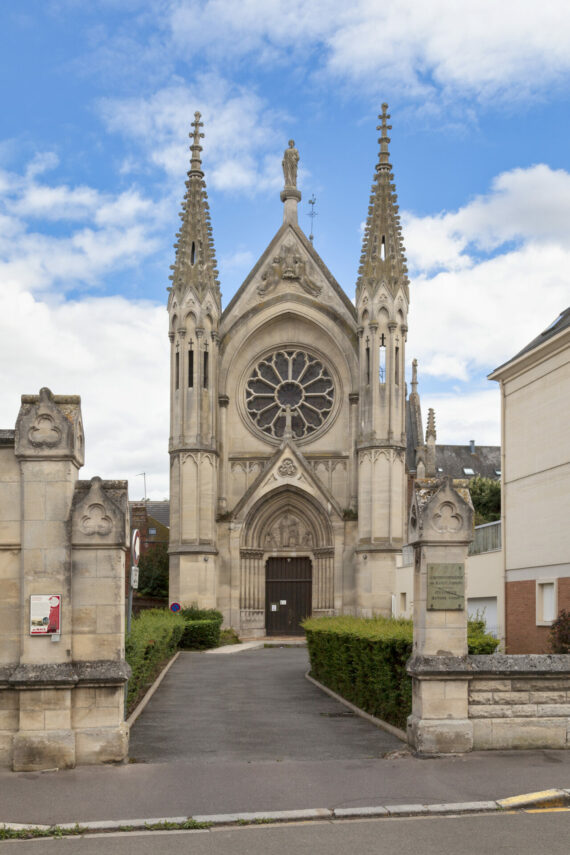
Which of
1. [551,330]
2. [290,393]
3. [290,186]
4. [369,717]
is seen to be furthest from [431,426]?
[369,717]

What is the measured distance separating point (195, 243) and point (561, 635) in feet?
82.7

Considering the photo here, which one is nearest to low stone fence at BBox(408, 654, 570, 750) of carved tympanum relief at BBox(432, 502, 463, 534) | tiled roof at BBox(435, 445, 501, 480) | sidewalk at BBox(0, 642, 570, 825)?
sidewalk at BBox(0, 642, 570, 825)

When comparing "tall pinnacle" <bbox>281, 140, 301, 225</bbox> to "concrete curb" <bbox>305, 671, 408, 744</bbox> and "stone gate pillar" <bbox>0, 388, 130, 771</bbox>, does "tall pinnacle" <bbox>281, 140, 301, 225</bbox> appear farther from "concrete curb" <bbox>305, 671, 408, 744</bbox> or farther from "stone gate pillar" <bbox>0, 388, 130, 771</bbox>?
"stone gate pillar" <bbox>0, 388, 130, 771</bbox>

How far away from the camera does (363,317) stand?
121 feet

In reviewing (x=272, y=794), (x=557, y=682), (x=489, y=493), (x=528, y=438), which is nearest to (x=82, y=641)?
(x=272, y=794)

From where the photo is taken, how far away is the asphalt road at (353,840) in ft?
24.1

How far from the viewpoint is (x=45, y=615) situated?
10438 millimetres

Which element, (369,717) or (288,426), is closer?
(369,717)

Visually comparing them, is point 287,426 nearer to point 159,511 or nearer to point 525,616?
point 525,616

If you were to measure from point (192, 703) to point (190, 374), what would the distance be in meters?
21.4

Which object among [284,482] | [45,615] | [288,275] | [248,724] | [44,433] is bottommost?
[248,724]


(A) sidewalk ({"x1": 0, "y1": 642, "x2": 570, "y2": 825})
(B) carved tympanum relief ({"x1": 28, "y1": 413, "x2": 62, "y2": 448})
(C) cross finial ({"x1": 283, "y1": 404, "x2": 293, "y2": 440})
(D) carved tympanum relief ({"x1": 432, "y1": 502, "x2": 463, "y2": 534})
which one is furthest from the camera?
(C) cross finial ({"x1": 283, "y1": 404, "x2": 293, "y2": 440})

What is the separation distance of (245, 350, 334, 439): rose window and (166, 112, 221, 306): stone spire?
→ 3.44m

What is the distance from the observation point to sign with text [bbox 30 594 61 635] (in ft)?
34.2
